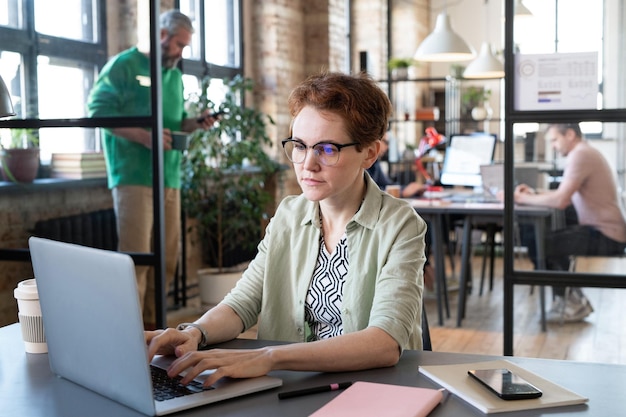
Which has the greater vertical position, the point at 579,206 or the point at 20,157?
the point at 20,157

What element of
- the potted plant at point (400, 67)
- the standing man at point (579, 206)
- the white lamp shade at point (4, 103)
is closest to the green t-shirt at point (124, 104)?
the white lamp shade at point (4, 103)

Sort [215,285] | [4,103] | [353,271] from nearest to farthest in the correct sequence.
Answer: [353,271], [4,103], [215,285]

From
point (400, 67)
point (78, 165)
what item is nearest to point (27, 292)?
point (78, 165)

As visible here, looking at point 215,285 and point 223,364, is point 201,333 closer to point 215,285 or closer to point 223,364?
point 223,364

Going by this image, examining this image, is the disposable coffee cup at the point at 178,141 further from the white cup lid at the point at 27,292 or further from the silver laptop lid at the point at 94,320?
the silver laptop lid at the point at 94,320

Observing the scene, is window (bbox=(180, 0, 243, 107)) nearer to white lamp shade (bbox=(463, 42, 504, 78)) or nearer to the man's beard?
the man's beard

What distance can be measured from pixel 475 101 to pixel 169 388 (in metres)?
8.90

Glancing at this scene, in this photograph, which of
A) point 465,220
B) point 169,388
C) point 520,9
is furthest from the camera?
point 465,220

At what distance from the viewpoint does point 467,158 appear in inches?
239

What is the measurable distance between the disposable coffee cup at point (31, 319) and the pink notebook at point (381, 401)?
0.70 meters

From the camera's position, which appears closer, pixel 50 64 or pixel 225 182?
pixel 50 64

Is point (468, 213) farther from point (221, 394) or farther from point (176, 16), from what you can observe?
point (221, 394)

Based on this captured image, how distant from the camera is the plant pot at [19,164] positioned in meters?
3.88

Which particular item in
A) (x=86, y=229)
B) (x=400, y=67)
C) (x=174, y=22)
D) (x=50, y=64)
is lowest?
(x=86, y=229)
